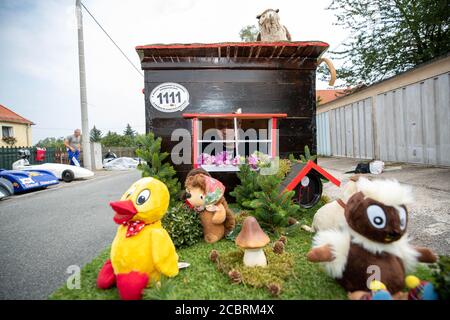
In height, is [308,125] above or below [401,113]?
below

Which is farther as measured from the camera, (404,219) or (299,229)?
(299,229)

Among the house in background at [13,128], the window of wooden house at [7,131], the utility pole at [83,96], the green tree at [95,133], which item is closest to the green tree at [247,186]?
the utility pole at [83,96]

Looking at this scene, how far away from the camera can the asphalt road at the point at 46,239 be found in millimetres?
2197

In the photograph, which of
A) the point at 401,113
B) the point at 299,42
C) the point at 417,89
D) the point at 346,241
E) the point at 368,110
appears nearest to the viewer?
the point at 346,241

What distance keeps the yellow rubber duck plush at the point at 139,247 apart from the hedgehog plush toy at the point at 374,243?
1039 millimetres

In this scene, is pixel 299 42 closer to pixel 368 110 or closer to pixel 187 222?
pixel 187 222

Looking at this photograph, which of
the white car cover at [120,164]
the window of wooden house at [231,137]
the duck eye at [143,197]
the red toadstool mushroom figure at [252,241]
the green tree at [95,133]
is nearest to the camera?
the duck eye at [143,197]

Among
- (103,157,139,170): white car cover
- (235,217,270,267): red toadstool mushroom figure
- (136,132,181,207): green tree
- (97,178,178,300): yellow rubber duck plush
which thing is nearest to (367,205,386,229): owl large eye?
(235,217,270,267): red toadstool mushroom figure

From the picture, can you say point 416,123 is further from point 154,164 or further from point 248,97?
point 154,164

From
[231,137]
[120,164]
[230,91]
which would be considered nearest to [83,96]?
[120,164]

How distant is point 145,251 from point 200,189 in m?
1.21

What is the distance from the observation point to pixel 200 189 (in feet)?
9.83

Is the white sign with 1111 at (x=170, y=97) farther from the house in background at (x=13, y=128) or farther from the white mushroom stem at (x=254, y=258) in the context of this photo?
the house in background at (x=13, y=128)
